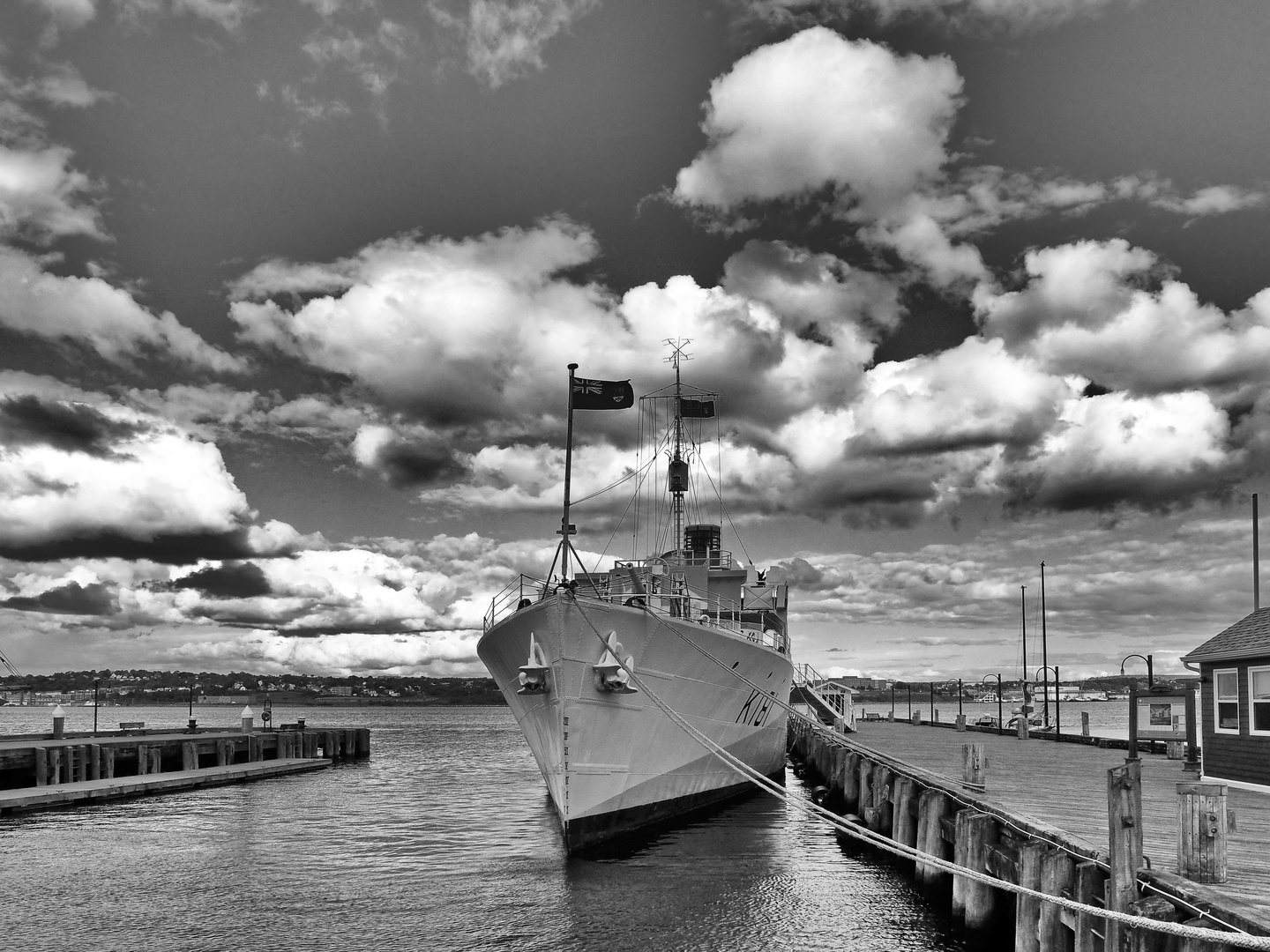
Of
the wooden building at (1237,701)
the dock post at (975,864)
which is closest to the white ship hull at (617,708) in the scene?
the dock post at (975,864)

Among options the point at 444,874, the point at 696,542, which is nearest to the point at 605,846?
the point at 444,874

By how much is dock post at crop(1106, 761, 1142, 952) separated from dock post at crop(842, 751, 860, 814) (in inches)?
618

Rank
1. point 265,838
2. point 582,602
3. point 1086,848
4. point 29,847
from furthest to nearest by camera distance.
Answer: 1. point 265,838
2. point 29,847
3. point 582,602
4. point 1086,848

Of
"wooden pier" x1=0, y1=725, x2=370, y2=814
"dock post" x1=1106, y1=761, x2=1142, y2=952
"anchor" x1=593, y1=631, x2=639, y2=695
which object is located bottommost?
"wooden pier" x1=0, y1=725, x2=370, y2=814

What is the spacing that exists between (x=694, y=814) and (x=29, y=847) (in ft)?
47.2

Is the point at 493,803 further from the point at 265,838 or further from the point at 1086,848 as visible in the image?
the point at 1086,848

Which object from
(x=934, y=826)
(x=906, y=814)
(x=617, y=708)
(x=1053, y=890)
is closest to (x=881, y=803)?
(x=906, y=814)

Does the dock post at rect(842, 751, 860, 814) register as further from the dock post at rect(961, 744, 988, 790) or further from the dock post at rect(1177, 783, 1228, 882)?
the dock post at rect(1177, 783, 1228, 882)

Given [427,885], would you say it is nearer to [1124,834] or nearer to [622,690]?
[622,690]

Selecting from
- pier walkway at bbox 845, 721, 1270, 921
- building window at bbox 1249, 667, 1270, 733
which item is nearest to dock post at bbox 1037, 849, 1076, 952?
pier walkway at bbox 845, 721, 1270, 921

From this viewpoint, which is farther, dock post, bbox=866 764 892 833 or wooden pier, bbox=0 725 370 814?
wooden pier, bbox=0 725 370 814

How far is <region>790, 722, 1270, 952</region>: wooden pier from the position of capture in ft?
27.0

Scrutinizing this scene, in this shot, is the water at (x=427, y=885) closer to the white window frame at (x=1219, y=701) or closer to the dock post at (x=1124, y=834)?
the dock post at (x=1124, y=834)

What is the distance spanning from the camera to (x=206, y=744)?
37.7m
